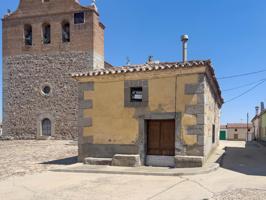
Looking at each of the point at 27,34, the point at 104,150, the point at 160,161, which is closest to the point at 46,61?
the point at 27,34

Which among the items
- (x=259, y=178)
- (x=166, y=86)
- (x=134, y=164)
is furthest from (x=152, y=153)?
(x=259, y=178)

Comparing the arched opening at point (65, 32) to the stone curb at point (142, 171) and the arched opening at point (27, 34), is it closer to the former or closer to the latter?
the arched opening at point (27, 34)

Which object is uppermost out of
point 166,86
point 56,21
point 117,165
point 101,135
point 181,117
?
point 56,21

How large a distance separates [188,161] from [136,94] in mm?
2858

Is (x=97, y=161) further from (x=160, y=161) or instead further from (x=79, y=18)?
(x=79, y=18)

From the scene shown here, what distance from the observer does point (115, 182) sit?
7.89m

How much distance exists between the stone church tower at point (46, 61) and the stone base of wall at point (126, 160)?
46.3 ft

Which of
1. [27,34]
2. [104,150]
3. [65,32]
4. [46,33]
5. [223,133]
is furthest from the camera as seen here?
[223,133]

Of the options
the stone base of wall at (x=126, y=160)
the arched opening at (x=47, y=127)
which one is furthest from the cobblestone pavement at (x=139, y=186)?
the arched opening at (x=47, y=127)

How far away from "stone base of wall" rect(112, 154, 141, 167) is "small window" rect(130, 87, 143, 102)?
193 cm

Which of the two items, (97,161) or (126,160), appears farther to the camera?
(97,161)

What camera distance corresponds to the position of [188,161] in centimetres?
962

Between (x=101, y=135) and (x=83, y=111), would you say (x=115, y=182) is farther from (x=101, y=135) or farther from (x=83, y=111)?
Answer: (x=83, y=111)

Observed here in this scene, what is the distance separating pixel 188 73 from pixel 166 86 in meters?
0.84
